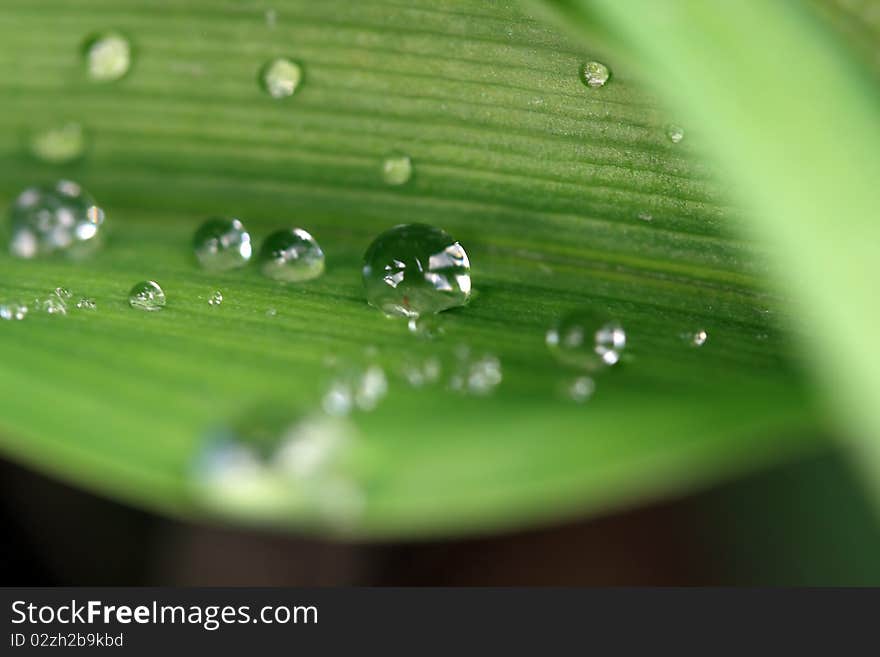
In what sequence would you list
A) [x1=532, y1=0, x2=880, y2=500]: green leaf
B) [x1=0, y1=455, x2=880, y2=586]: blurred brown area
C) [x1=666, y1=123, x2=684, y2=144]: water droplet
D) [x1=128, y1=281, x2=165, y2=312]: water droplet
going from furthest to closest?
[x1=0, y1=455, x2=880, y2=586]: blurred brown area
[x1=128, y1=281, x2=165, y2=312]: water droplet
[x1=666, y1=123, x2=684, y2=144]: water droplet
[x1=532, y1=0, x2=880, y2=500]: green leaf

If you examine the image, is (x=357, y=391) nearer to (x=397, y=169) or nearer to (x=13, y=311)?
(x=397, y=169)

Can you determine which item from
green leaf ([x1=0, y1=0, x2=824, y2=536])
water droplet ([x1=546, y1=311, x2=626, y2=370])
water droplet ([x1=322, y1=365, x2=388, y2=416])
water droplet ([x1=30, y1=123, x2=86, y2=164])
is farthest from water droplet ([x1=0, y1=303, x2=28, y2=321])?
water droplet ([x1=546, y1=311, x2=626, y2=370])

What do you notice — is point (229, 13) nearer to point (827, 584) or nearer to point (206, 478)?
point (206, 478)

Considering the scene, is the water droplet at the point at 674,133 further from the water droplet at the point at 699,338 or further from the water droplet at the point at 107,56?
the water droplet at the point at 107,56

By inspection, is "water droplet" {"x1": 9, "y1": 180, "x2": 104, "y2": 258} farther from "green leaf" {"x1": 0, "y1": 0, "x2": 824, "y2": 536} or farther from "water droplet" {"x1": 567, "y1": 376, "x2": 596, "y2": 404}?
"water droplet" {"x1": 567, "y1": 376, "x2": 596, "y2": 404}

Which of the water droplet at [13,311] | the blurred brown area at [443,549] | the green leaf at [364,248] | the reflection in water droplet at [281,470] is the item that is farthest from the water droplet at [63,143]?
the blurred brown area at [443,549]
